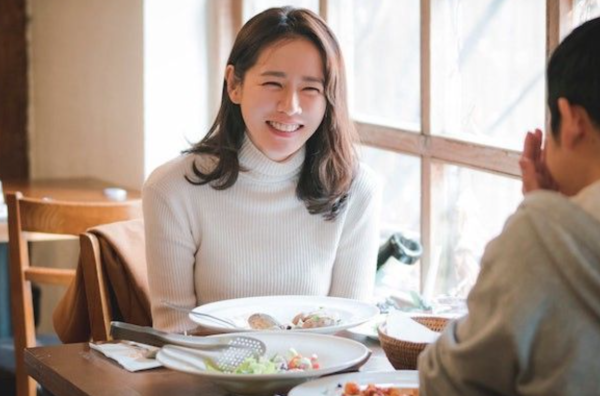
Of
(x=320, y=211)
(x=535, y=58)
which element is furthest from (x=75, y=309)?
(x=535, y=58)

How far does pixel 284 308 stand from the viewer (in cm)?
200

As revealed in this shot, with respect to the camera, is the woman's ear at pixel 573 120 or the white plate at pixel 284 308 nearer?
the woman's ear at pixel 573 120

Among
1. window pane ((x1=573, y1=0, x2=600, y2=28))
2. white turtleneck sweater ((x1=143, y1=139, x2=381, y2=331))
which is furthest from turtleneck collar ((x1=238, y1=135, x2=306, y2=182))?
window pane ((x1=573, y1=0, x2=600, y2=28))

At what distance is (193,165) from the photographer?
7.39 feet

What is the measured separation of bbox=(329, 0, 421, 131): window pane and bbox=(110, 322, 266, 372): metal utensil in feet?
4.01

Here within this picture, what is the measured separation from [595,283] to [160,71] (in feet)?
7.96

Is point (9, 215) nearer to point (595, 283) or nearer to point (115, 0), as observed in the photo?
point (115, 0)

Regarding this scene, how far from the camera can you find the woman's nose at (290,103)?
7.14 ft

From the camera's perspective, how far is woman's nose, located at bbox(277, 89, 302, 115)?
218 centimetres

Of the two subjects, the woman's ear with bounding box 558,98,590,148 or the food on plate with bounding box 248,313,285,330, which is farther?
the food on plate with bounding box 248,313,285,330

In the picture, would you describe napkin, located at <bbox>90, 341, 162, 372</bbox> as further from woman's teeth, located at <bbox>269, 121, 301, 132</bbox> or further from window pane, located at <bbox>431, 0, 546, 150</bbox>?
window pane, located at <bbox>431, 0, 546, 150</bbox>

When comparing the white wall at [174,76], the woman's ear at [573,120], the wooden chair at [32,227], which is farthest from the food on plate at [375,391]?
the white wall at [174,76]

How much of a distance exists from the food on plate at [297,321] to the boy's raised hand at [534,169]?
1.65ft

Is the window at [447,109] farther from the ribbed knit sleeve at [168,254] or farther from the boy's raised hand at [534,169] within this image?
the boy's raised hand at [534,169]
